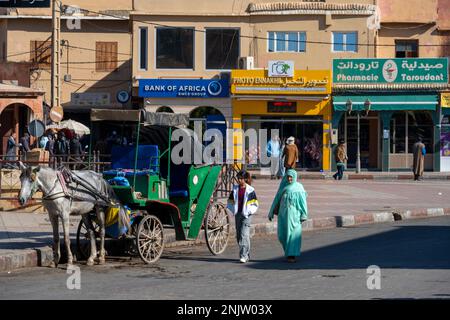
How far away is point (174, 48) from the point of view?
1799 inches

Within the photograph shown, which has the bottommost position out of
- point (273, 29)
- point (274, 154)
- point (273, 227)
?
point (273, 227)

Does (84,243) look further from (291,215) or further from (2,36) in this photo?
(2,36)

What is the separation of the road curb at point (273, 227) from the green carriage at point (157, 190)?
3.17 ft

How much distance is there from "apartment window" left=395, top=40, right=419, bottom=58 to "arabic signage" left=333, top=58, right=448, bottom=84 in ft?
13.1

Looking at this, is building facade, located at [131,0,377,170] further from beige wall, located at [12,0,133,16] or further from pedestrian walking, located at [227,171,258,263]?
pedestrian walking, located at [227,171,258,263]

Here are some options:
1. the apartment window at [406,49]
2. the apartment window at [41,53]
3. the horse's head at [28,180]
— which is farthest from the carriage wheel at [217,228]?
the apartment window at [41,53]

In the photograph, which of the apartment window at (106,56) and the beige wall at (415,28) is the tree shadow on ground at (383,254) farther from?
the apartment window at (106,56)

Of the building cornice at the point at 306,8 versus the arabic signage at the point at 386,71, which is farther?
the building cornice at the point at 306,8

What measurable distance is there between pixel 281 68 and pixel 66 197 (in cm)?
3084

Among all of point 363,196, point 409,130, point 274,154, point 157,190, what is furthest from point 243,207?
point 409,130

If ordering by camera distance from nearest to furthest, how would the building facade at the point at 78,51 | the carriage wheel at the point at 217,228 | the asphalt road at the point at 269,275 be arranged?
1. the asphalt road at the point at 269,275
2. the carriage wheel at the point at 217,228
3. the building facade at the point at 78,51

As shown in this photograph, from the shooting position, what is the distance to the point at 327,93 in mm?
44250

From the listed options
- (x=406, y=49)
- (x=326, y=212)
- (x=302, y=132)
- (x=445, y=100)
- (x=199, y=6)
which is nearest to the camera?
(x=326, y=212)

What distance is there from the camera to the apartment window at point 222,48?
150 feet
